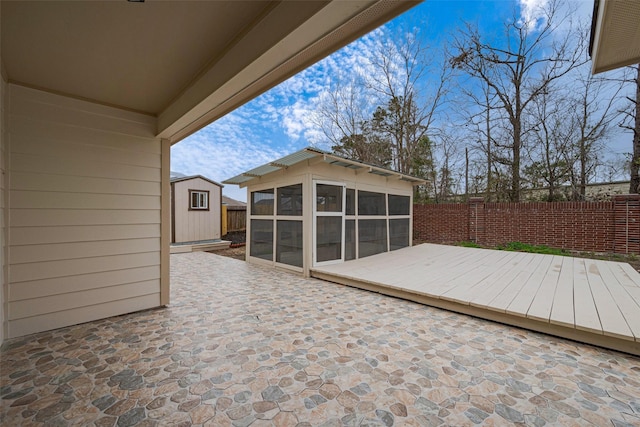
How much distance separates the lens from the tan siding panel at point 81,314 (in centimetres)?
256

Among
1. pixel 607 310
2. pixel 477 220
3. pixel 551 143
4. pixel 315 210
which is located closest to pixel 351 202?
pixel 315 210

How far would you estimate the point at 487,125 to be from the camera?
35.4 feet

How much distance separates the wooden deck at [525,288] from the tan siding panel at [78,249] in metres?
2.87

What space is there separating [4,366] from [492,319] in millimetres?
4548

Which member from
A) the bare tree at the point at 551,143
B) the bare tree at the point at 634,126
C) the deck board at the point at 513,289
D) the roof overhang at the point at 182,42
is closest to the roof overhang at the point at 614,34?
the roof overhang at the point at 182,42

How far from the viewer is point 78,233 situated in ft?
9.22

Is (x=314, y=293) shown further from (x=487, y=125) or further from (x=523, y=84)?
(x=523, y=84)

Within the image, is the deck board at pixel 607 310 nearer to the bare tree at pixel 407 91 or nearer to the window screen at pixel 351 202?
the window screen at pixel 351 202

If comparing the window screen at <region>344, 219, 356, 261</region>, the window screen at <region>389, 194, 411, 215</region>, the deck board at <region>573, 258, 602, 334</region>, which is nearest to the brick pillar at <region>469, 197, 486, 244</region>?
the window screen at <region>389, 194, 411, 215</region>

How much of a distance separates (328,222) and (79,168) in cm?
389

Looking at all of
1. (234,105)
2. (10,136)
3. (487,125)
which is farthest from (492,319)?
(487,125)

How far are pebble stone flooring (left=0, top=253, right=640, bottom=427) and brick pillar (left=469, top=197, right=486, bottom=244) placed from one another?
709 cm

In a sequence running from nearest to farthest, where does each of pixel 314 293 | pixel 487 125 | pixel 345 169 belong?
pixel 314 293 → pixel 345 169 → pixel 487 125

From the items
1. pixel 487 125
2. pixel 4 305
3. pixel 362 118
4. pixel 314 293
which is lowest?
pixel 314 293
